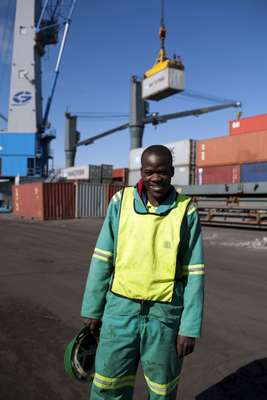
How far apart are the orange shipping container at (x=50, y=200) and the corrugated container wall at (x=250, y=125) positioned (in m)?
15.0

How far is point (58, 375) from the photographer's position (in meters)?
3.14

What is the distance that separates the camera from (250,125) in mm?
30281

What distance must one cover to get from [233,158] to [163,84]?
33.8 feet

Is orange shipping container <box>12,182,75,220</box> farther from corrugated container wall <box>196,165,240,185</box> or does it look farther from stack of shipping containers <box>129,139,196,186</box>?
corrugated container wall <box>196,165,240,185</box>

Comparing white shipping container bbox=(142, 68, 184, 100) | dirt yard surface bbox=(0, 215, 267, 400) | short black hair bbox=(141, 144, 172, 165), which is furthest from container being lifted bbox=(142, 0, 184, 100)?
short black hair bbox=(141, 144, 172, 165)

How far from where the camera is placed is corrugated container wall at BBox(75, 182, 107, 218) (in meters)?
26.5

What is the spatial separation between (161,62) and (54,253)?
17962mm

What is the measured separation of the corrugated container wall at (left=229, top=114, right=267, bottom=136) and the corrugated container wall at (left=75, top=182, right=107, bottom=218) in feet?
41.5

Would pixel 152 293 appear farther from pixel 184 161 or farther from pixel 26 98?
pixel 26 98

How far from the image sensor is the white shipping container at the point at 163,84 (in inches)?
969

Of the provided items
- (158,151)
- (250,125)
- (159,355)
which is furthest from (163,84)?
(159,355)

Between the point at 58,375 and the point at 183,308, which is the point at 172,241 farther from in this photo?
the point at 58,375

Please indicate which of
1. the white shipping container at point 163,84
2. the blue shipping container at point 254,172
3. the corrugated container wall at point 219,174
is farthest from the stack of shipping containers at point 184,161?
the white shipping container at point 163,84

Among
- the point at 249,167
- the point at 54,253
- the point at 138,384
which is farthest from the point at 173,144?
the point at 138,384
